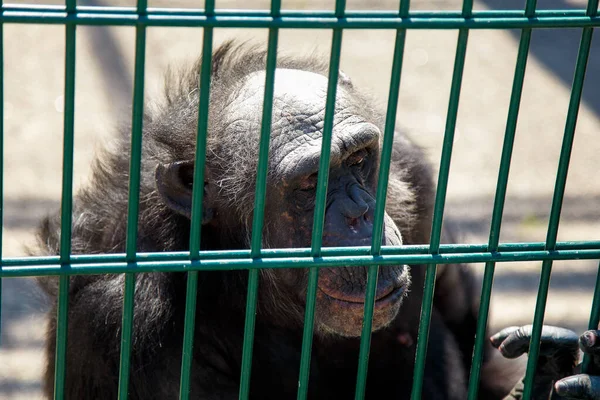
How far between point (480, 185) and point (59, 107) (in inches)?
125

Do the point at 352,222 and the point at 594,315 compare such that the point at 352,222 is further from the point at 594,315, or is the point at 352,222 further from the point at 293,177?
the point at 594,315

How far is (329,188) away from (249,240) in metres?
0.40

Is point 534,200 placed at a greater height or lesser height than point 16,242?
greater

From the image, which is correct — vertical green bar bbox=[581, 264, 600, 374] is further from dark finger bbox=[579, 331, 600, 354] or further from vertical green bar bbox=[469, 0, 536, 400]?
vertical green bar bbox=[469, 0, 536, 400]

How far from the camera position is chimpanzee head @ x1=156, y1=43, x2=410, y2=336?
2943 millimetres

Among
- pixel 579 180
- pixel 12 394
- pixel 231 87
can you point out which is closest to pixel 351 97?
pixel 231 87

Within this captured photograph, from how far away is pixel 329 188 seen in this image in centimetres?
310

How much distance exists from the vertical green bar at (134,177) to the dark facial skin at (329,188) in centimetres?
85

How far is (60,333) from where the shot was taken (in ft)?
7.36

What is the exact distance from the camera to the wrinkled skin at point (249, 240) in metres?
3.09

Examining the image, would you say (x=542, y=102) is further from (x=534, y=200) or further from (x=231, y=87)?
(x=231, y=87)

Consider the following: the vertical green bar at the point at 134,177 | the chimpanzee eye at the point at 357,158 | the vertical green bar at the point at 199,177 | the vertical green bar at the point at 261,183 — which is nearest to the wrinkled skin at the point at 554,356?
the chimpanzee eye at the point at 357,158

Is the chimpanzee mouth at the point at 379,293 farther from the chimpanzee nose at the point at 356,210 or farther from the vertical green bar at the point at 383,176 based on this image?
the vertical green bar at the point at 383,176

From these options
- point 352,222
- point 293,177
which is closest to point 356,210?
point 352,222
